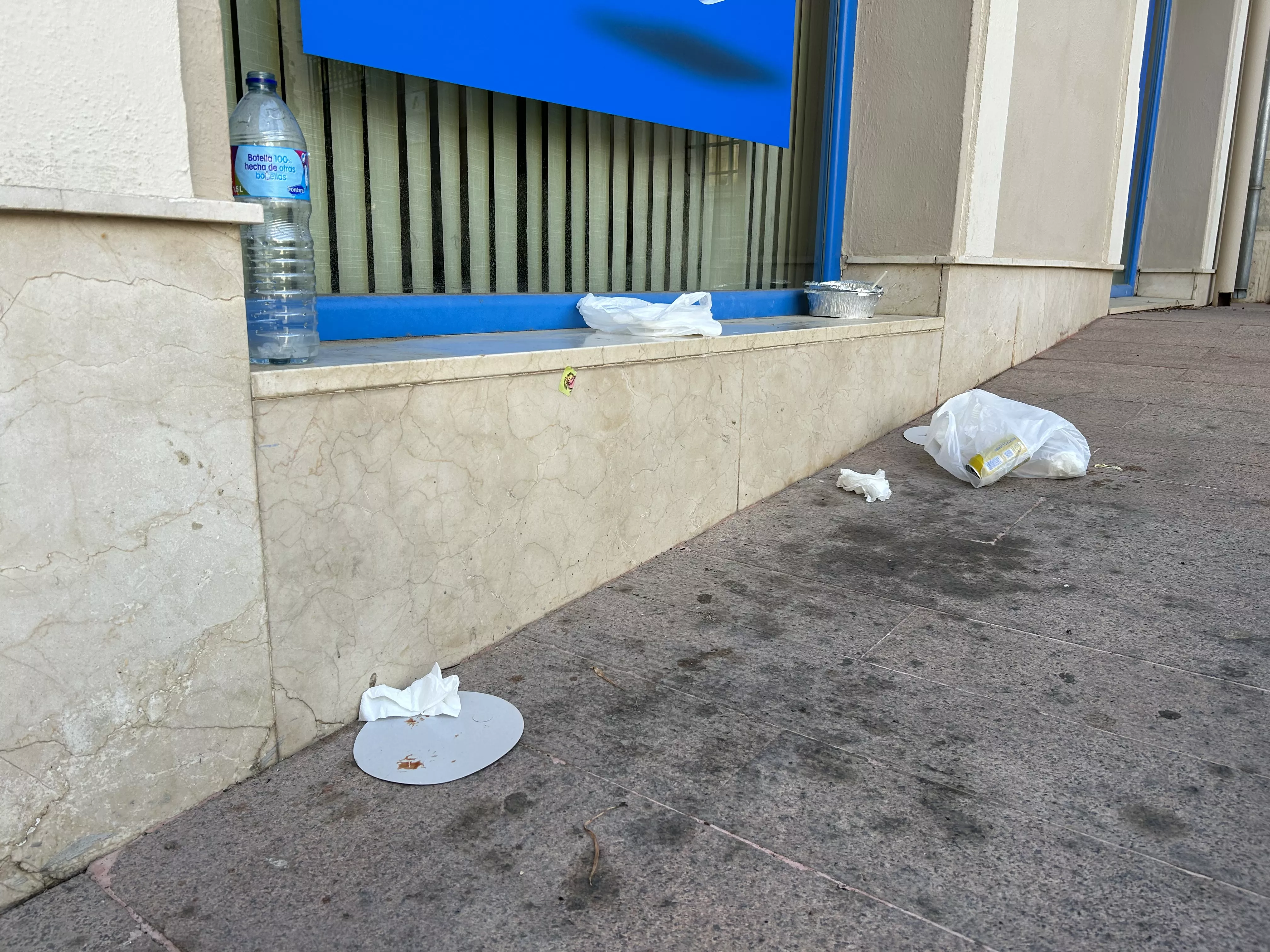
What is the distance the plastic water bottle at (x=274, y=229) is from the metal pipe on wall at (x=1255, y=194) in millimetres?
10990

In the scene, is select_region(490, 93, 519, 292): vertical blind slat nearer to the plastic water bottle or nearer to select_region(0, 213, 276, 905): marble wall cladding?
the plastic water bottle

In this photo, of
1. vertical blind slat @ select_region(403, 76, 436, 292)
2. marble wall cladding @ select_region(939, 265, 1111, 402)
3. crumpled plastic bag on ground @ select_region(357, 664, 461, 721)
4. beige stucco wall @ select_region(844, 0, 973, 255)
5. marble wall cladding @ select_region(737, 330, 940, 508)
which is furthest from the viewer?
marble wall cladding @ select_region(939, 265, 1111, 402)

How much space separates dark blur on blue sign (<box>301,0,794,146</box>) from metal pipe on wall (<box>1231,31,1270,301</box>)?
8001mm

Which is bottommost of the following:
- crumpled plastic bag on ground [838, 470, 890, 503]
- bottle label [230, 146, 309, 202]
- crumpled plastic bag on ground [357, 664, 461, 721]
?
crumpled plastic bag on ground [357, 664, 461, 721]

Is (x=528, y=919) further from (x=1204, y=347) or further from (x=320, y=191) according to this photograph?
(x=1204, y=347)

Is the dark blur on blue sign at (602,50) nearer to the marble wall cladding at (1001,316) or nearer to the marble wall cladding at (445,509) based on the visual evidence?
the marble wall cladding at (445,509)

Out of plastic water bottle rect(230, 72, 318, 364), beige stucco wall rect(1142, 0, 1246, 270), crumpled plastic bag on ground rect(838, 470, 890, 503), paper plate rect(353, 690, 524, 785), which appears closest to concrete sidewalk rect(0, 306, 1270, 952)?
paper plate rect(353, 690, 524, 785)

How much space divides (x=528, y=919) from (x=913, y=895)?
72 centimetres

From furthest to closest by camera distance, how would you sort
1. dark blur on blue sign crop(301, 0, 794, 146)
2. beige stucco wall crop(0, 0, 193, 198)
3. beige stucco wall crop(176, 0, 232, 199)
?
1. dark blur on blue sign crop(301, 0, 794, 146)
2. beige stucco wall crop(176, 0, 232, 199)
3. beige stucco wall crop(0, 0, 193, 198)

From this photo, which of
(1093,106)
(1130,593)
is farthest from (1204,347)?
(1130,593)

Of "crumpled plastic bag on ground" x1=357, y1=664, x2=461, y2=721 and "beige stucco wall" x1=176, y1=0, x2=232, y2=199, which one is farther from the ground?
"beige stucco wall" x1=176, y1=0, x2=232, y2=199

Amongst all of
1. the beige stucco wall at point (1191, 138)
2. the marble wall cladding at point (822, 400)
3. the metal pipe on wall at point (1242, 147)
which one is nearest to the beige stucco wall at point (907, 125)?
the marble wall cladding at point (822, 400)

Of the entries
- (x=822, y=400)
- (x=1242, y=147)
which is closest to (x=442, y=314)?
(x=822, y=400)

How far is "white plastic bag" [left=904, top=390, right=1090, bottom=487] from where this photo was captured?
164 inches
